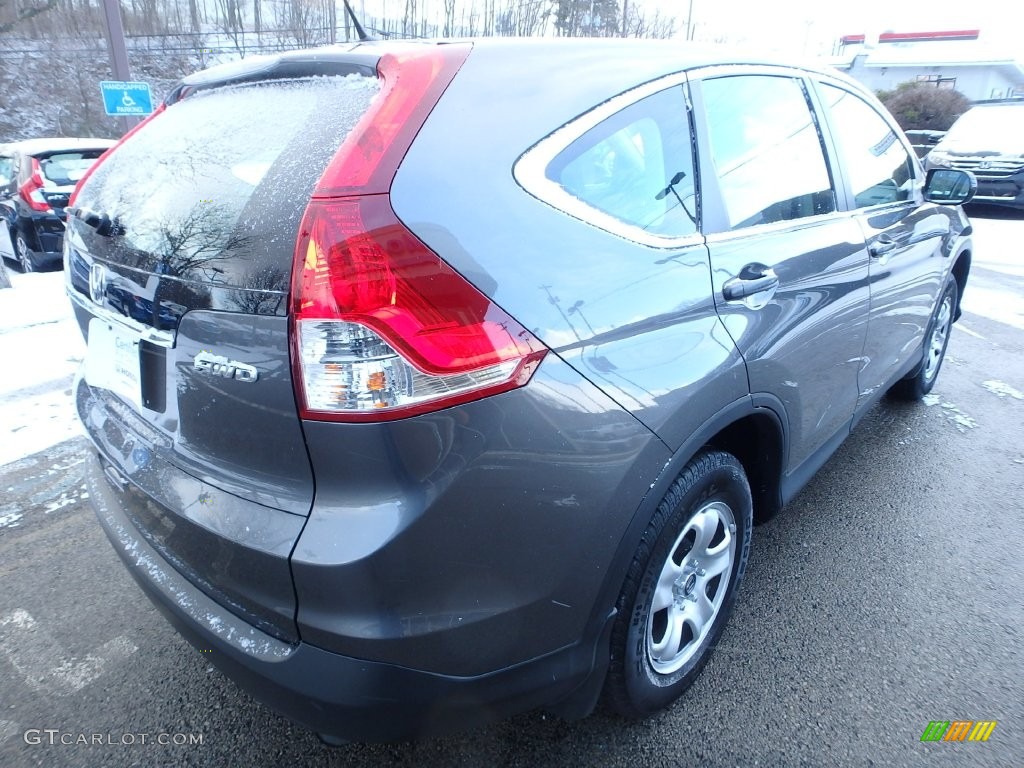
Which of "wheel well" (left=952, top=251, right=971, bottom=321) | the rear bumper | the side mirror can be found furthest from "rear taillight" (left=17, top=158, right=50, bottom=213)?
"wheel well" (left=952, top=251, right=971, bottom=321)

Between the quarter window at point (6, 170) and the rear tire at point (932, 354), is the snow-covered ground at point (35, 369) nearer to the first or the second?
the quarter window at point (6, 170)

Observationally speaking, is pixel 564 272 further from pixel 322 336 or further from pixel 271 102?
pixel 271 102

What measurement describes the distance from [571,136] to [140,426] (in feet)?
4.24

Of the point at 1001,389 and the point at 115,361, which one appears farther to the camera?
the point at 1001,389

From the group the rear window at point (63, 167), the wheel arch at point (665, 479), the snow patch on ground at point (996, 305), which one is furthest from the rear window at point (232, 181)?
the rear window at point (63, 167)

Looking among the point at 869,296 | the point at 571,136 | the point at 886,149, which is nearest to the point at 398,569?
the point at 571,136

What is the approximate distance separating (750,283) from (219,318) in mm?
1374

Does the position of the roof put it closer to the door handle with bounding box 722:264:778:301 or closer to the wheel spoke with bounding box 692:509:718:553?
the door handle with bounding box 722:264:778:301

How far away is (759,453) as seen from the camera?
87.2 inches

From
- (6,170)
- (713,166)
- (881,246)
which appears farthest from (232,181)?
(6,170)

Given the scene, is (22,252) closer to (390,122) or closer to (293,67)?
(293,67)

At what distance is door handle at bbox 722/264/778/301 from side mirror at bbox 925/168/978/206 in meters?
2.16

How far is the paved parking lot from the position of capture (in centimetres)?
187

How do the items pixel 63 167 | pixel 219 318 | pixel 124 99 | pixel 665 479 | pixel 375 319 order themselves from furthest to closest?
pixel 124 99, pixel 63 167, pixel 665 479, pixel 219 318, pixel 375 319
